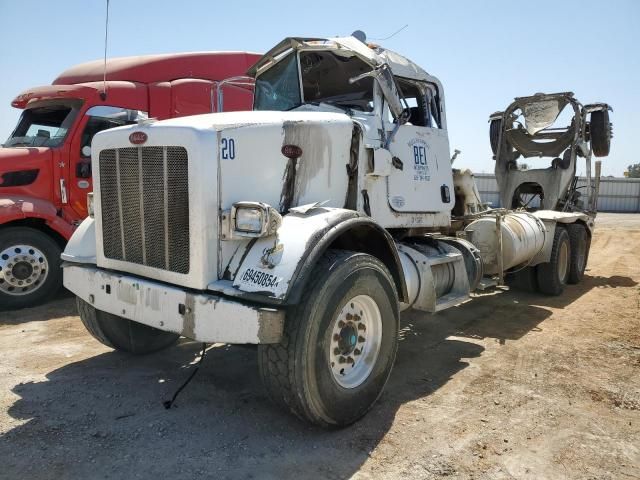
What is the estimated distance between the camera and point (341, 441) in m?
3.28

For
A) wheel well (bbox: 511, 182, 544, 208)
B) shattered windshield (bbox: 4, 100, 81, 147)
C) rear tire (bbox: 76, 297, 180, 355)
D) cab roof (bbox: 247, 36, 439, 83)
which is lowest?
rear tire (bbox: 76, 297, 180, 355)

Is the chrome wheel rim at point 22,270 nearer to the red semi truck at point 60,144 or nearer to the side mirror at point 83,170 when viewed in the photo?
the red semi truck at point 60,144

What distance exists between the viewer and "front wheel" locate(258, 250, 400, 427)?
3.10 m

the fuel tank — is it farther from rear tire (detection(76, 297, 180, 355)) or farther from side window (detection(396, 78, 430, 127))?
rear tire (detection(76, 297, 180, 355))

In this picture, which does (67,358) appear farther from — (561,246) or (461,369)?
(561,246)

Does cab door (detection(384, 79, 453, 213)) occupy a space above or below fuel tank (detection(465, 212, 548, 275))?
above

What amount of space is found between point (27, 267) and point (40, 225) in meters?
0.62

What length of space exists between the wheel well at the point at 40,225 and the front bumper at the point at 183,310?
3499mm

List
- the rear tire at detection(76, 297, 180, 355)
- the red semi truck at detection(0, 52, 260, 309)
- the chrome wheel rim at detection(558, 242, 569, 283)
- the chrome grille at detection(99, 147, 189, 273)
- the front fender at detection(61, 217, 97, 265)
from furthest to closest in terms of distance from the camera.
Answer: the chrome wheel rim at detection(558, 242, 569, 283) < the red semi truck at detection(0, 52, 260, 309) < the rear tire at detection(76, 297, 180, 355) < the front fender at detection(61, 217, 97, 265) < the chrome grille at detection(99, 147, 189, 273)

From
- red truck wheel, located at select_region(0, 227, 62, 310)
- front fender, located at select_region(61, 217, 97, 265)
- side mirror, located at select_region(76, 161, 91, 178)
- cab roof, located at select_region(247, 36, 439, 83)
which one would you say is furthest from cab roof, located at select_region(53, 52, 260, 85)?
front fender, located at select_region(61, 217, 97, 265)

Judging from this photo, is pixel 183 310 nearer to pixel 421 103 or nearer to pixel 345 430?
pixel 345 430

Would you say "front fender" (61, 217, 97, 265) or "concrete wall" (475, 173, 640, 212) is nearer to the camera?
"front fender" (61, 217, 97, 265)

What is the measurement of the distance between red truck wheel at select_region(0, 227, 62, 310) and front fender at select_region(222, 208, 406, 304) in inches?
180

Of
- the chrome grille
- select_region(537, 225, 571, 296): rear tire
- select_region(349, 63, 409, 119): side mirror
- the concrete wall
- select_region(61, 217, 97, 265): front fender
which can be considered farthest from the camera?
the concrete wall
